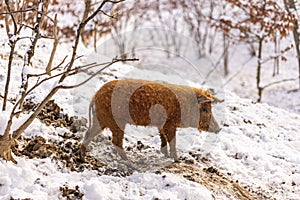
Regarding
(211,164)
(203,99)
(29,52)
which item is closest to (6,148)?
(29,52)

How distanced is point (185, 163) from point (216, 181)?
58 cm

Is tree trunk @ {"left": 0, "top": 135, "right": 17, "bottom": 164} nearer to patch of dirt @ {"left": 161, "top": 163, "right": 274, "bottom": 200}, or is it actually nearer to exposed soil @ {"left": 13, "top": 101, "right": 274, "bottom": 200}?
exposed soil @ {"left": 13, "top": 101, "right": 274, "bottom": 200}

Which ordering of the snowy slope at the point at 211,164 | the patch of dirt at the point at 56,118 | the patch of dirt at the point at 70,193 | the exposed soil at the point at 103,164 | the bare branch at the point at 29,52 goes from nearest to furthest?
1. the patch of dirt at the point at 70,193
2. the snowy slope at the point at 211,164
3. the bare branch at the point at 29,52
4. the exposed soil at the point at 103,164
5. the patch of dirt at the point at 56,118

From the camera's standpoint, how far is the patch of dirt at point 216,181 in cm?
500

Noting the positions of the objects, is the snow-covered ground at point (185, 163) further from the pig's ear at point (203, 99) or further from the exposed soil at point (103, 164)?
the pig's ear at point (203, 99)

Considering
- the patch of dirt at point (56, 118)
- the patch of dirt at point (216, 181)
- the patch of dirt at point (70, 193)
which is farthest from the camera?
the patch of dirt at point (56, 118)

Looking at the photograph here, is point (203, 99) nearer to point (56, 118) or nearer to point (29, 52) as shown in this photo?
point (56, 118)

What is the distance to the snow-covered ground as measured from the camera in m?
4.34

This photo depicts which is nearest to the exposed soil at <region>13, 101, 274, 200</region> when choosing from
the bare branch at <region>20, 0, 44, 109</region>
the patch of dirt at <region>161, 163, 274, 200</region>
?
the patch of dirt at <region>161, 163, 274, 200</region>

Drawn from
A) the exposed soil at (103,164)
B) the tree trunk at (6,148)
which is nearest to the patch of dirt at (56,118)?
the exposed soil at (103,164)

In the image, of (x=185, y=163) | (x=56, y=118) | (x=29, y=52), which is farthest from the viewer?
(x=56, y=118)

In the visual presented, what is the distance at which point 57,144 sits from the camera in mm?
5258

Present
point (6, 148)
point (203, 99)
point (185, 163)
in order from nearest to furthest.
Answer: point (6, 148) → point (185, 163) → point (203, 99)

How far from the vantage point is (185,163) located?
18.3 ft
